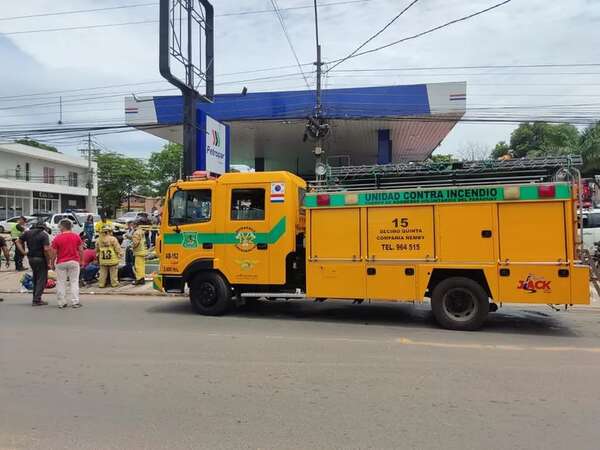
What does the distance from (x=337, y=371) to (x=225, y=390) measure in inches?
51.0

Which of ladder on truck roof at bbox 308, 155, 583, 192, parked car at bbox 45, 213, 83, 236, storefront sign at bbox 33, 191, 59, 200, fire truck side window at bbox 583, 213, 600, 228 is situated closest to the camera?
ladder on truck roof at bbox 308, 155, 583, 192

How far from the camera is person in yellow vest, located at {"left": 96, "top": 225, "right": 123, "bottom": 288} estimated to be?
13.3 metres

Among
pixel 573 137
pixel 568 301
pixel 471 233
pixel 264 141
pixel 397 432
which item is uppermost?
pixel 573 137

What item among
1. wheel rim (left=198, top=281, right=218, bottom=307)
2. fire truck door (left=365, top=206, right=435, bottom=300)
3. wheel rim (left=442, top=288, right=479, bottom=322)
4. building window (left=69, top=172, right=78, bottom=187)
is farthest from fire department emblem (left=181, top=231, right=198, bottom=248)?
building window (left=69, top=172, right=78, bottom=187)

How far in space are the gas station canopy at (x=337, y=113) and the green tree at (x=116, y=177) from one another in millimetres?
47073

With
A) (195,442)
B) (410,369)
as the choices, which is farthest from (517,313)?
(195,442)

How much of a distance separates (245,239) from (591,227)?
1372 cm

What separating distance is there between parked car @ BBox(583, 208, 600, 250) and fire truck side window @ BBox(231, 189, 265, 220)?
12802 mm

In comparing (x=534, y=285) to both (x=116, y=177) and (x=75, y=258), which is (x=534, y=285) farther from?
(x=116, y=177)

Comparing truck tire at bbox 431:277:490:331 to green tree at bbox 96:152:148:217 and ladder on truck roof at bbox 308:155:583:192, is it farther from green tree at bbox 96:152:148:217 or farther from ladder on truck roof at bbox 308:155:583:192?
green tree at bbox 96:152:148:217

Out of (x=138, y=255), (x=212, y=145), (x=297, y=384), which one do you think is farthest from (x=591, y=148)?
(x=297, y=384)

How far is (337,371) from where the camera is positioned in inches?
230

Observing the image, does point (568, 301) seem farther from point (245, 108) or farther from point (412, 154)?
point (412, 154)

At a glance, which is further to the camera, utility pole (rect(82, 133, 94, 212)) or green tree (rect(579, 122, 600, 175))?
utility pole (rect(82, 133, 94, 212))
